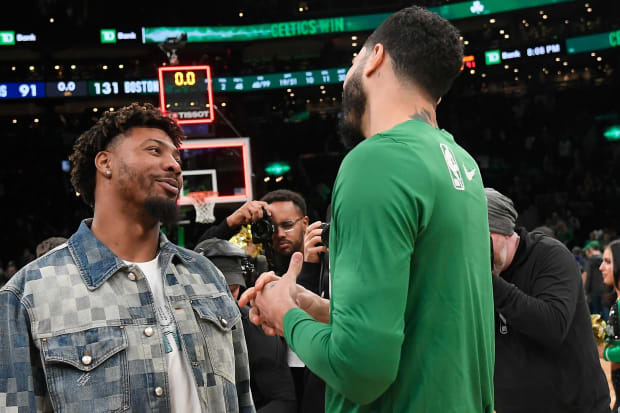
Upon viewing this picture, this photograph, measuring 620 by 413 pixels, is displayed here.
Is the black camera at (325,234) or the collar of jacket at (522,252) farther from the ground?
the black camera at (325,234)

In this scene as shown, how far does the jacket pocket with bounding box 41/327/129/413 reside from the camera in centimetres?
212

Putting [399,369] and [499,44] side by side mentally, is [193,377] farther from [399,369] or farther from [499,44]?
[499,44]

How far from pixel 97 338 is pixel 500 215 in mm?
1757

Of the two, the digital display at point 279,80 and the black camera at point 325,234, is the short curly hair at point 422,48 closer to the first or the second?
the black camera at point 325,234

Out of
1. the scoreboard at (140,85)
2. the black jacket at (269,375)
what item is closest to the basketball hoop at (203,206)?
the black jacket at (269,375)

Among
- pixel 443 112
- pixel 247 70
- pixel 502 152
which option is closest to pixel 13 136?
pixel 247 70

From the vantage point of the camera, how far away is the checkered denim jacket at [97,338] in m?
2.12

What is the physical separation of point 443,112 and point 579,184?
5385mm

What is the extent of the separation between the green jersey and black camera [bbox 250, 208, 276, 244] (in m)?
2.42

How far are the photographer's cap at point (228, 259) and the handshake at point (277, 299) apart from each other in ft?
6.37

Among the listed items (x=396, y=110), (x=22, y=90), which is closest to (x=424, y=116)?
(x=396, y=110)

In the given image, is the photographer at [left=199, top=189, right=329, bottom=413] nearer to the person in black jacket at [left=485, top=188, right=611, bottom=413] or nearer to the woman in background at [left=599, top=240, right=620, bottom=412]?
the person in black jacket at [left=485, top=188, right=611, bottom=413]

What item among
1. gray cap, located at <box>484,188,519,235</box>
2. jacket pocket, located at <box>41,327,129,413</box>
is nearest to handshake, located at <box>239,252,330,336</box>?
jacket pocket, located at <box>41,327,129,413</box>

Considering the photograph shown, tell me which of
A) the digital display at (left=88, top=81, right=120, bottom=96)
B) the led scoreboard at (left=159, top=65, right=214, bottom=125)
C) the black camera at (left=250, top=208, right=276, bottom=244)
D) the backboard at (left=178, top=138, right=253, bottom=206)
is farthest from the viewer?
the digital display at (left=88, top=81, right=120, bottom=96)
